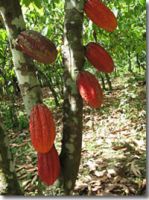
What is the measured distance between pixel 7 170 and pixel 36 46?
0.42m

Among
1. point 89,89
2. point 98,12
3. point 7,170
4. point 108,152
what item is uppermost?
point 98,12

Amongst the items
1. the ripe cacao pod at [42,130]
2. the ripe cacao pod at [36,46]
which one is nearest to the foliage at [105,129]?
the ripe cacao pod at [42,130]

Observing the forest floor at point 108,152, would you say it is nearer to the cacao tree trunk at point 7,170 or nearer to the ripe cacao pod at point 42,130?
the cacao tree trunk at point 7,170

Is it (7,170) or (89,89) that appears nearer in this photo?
(89,89)

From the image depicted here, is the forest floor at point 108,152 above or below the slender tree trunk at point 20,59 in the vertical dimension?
below

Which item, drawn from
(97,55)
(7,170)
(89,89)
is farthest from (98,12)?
(7,170)

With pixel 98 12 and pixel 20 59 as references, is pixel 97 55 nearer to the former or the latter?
pixel 98 12

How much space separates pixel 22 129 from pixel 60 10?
131 cm

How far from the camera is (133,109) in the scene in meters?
2.99

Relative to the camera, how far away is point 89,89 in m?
1.05

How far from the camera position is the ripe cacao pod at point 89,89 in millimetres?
1053

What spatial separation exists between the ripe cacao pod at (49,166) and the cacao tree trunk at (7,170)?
105 mm

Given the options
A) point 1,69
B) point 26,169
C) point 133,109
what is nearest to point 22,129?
point 1,69

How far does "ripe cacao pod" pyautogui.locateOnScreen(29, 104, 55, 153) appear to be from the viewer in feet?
3.35
